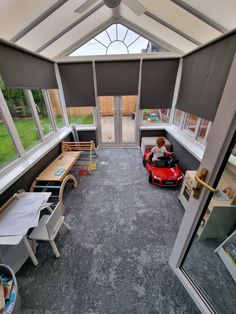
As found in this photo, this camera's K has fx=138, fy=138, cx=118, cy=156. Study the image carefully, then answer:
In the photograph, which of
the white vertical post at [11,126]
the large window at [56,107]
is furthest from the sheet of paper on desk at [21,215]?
the large window at [56,107]

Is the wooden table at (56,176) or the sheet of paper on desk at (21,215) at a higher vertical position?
the sheet of paper on desk at (21,215)

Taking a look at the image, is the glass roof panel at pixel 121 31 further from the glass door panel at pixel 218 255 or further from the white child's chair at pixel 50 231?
the white child's chair at pixel 50 231

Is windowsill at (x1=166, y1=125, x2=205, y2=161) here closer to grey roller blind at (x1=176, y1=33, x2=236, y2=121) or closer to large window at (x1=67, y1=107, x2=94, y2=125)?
grey roller blind at (x1=176, y1=33, x2=236, y2=121)

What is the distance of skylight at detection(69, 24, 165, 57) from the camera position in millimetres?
3068

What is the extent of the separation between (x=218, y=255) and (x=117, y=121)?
3.34 m

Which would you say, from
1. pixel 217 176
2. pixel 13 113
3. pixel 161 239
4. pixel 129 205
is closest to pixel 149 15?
pixel 13 113

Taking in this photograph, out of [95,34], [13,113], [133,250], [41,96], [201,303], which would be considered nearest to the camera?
[201,303]

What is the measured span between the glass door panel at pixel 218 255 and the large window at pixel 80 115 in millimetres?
3483

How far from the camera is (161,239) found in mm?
1663

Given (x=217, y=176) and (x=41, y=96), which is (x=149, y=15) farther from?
(x=217, y=176)

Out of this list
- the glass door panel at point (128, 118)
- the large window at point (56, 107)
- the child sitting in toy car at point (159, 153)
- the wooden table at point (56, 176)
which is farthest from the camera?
the glass door panel at point (128, 118)

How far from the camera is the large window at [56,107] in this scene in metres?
3.23

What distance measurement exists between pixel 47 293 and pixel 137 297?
80 cm

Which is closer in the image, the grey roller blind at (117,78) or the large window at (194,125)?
the large window at (194,125)
